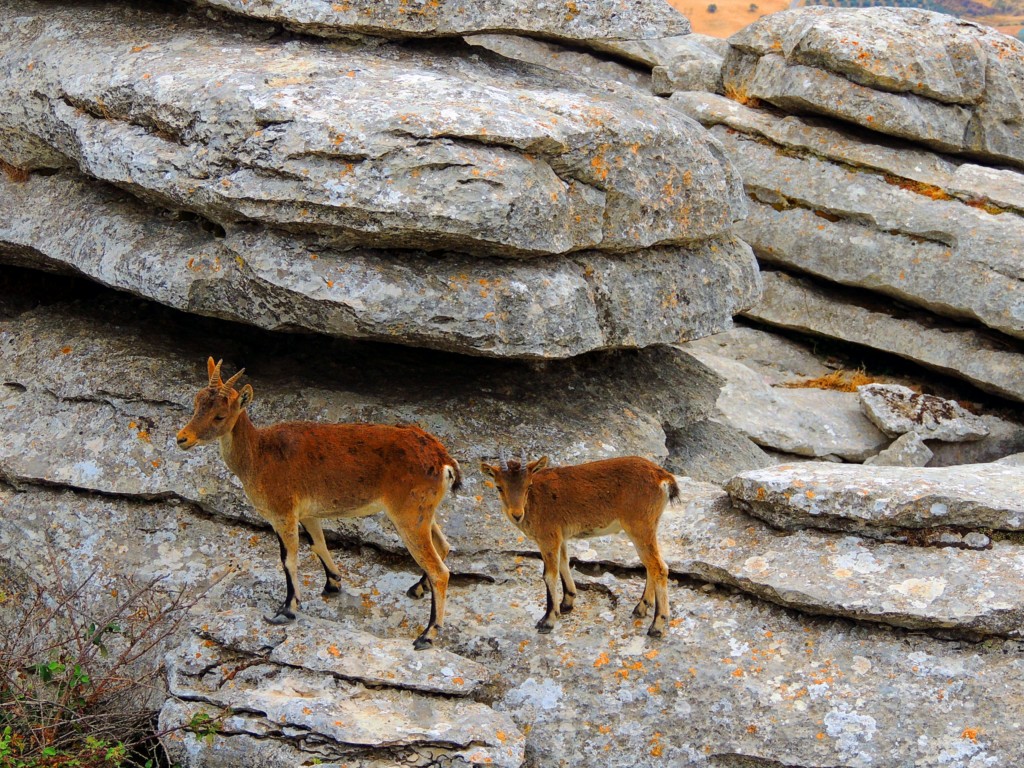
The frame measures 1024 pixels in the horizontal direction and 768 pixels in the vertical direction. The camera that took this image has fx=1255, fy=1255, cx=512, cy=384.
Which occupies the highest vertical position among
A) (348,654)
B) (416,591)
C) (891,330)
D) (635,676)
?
(635,676)

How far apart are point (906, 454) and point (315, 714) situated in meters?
9.70

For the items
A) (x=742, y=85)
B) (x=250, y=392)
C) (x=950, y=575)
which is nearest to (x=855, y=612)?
(x=950, y=575)

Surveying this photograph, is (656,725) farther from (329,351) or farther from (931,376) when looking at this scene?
(931,376)

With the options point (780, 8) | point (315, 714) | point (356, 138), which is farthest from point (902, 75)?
point (780, 8)

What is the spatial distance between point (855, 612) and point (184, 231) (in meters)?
6.83

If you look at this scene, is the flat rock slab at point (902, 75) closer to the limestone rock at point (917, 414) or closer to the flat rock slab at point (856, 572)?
the limestone rock at point (917, 414)

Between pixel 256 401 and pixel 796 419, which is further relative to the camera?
pixel 796 419

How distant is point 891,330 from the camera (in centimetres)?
1816

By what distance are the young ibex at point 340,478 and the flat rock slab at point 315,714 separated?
0.58 metres

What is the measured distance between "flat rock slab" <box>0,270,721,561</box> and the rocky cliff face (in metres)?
0.04

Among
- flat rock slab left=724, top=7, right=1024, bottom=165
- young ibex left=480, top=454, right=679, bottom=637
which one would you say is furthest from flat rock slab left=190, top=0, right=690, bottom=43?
flat rock slab left=724, top=7, right=1024, bottom=165

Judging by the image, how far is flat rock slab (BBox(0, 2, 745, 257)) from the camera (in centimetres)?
1054

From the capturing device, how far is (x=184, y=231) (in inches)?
459

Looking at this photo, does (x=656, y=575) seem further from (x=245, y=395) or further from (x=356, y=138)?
(x=356, y=138)
